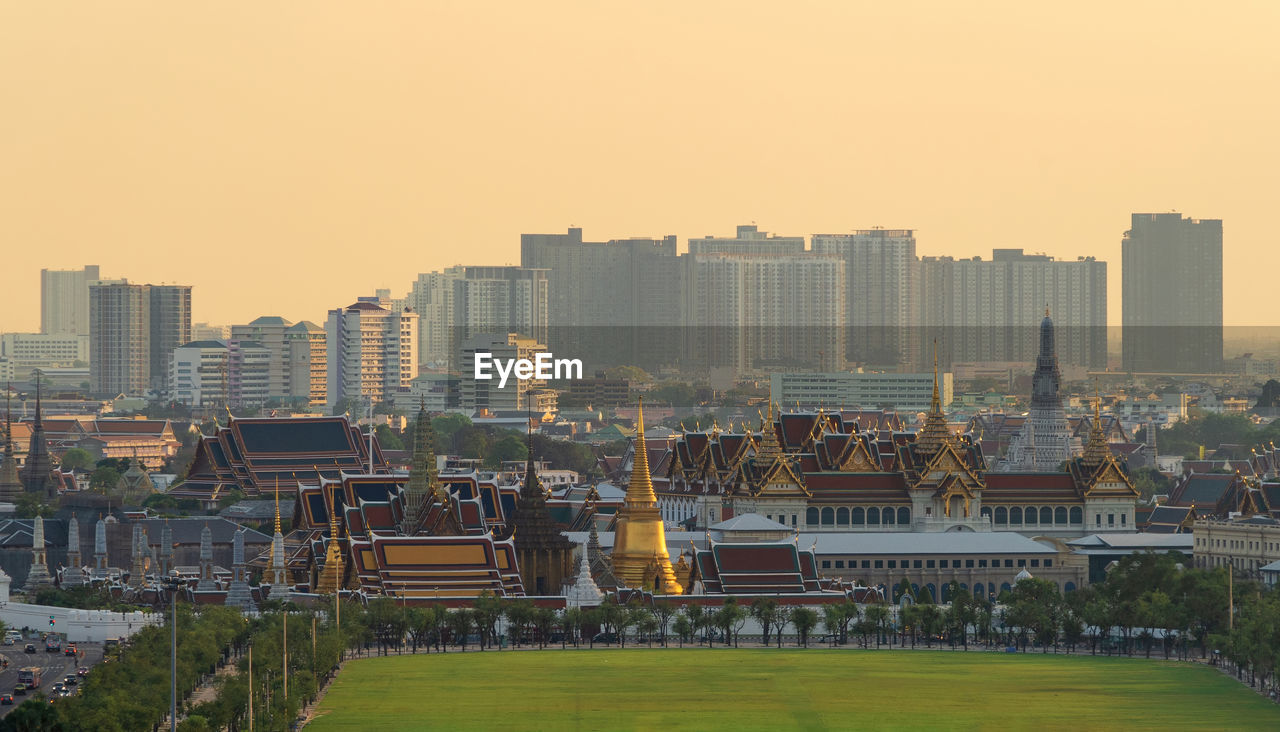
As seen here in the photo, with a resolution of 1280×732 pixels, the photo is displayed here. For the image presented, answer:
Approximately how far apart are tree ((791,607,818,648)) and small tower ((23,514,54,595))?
2893 cm

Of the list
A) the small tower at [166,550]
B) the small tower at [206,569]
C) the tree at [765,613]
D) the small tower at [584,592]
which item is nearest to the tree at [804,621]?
the tree at [765,613]

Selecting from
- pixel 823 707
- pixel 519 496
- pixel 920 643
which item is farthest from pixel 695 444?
pixel 823 707

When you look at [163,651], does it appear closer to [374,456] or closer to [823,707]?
[823,707]

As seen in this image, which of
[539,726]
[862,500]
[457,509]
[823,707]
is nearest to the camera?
[539,726]

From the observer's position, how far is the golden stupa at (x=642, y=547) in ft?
368

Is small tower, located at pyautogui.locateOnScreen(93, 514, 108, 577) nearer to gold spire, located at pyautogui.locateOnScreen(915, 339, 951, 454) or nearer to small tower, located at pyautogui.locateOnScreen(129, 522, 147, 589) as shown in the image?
small tower, located at pyautogui.locateOnScreen(129, 522, 147, 589)

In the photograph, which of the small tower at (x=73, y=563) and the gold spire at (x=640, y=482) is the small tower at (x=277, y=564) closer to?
the small tower at (x=73, y=563)

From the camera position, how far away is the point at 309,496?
12219 cm

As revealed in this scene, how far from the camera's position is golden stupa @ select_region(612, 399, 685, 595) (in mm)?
112250

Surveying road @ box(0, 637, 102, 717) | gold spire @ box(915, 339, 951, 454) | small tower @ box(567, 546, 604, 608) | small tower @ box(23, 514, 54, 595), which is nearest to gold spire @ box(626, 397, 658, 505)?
small tower @ box(567, 546, 604, 608)

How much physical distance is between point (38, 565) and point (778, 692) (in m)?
41.6

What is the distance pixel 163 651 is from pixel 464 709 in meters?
8.45

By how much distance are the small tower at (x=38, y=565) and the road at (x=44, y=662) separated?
15316mm

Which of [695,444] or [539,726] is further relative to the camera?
[695,444]
